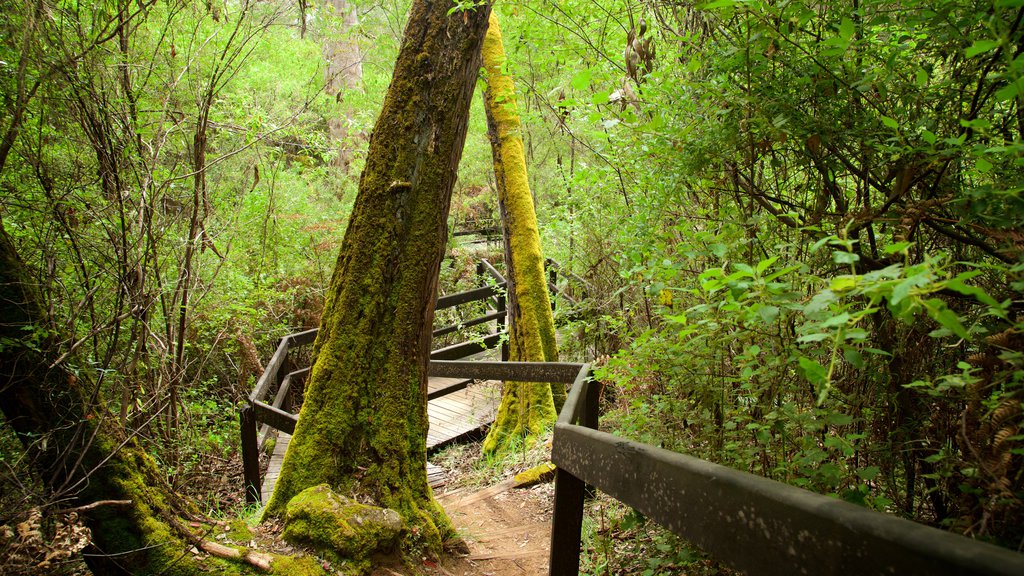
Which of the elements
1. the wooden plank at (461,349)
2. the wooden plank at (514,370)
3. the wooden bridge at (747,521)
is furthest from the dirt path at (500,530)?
the wooden plank at (461,349)

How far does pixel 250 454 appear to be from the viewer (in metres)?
5.75

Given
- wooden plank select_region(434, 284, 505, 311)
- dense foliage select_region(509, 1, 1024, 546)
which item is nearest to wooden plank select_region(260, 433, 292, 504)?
wooden plank select_region(434, 284, 505, 311)

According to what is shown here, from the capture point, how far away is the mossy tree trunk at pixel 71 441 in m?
2.68

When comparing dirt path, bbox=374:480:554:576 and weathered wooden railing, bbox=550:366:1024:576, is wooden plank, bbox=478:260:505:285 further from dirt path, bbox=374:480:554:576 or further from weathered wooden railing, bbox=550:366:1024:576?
weathered wooden railing, bbox=550:366:1024:576

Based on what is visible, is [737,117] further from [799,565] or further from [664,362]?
[799,565]

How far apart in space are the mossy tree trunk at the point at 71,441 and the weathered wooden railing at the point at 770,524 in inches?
85.3

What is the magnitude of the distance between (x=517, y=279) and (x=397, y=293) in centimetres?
373

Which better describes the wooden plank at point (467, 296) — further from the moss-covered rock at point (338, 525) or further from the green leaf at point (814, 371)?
the green leaf at point (814, 371)

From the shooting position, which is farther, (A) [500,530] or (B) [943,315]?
(A) [500,530]

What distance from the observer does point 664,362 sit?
8.44 ft

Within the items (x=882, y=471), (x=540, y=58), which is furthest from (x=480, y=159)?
(x=882, y=471)

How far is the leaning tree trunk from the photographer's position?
146 inches

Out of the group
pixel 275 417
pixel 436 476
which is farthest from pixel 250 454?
pixel 436 476

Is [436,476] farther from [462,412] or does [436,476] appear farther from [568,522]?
[568,522]
